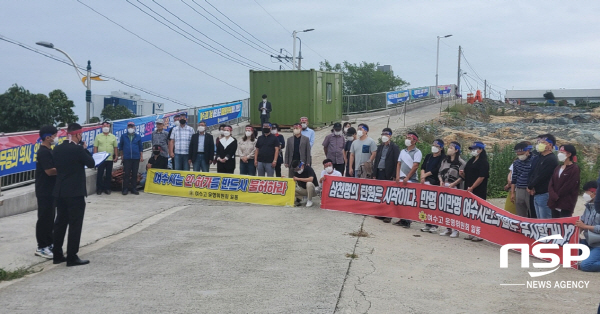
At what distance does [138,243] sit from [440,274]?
5093 millimetres

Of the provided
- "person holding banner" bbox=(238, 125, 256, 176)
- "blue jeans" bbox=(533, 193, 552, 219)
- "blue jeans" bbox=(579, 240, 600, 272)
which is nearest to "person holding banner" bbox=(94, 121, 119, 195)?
"person holding banner" bbox=(238, 125, 256, 176)

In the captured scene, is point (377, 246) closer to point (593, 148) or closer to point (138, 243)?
point (138, 243)

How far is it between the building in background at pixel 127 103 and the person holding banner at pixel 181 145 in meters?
75.6

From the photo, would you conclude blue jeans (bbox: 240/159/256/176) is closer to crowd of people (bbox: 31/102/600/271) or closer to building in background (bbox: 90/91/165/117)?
crowd of people (bbox: 31/102/600/271)

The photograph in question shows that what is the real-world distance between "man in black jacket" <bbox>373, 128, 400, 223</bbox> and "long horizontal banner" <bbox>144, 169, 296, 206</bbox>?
2.07 metres

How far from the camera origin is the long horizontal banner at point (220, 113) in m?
24.6

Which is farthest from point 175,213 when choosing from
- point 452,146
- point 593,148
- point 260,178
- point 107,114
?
point 107,114

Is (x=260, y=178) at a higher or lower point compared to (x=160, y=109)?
lower

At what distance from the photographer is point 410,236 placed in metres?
11.5

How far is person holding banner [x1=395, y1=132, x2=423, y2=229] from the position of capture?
12562mm

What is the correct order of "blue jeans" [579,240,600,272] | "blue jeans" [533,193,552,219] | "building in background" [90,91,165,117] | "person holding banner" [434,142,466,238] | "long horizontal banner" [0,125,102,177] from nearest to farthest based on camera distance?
"blue jeans" [579,240,600,272] < "blue jeans" [533,193,552,219] < "person holding banner" [434,142,466,238] < "long horizontal banner" [0,125,102,177] < "building in background" [90,91,165,117]

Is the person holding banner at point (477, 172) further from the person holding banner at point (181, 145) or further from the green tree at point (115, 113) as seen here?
the green tree at point (115, 113)

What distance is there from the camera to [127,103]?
299ft

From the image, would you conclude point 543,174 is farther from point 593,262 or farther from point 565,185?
point 593,262
